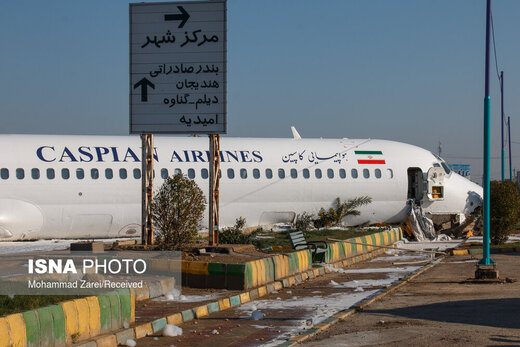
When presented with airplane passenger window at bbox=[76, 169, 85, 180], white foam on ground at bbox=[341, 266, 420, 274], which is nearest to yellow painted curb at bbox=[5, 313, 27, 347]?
white foam on ground at bbox=[341, 266, 420, 274]

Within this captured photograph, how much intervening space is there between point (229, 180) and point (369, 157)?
5994 millimetres

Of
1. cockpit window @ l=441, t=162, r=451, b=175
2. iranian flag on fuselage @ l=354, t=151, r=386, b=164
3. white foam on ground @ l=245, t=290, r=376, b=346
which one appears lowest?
white foam on ground @ l=245, t=290, r=376, b=346

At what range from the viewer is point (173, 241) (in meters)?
16.8

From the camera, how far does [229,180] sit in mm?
27938

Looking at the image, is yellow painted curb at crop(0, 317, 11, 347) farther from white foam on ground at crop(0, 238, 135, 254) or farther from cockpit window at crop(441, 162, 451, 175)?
Answer: cockpit window at crop(441, 162, 451, 175)

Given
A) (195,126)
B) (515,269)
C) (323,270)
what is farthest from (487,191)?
(195,126)

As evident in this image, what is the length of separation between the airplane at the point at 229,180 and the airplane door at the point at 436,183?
39mm

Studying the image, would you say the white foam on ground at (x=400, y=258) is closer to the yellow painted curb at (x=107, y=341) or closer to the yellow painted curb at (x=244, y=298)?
the yellow painted curb at (x=244, y=298)

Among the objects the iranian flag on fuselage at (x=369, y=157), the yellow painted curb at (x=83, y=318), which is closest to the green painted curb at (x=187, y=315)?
the yellow painted curb at (x=83, y=318)

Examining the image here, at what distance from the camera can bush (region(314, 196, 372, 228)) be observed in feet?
96.5

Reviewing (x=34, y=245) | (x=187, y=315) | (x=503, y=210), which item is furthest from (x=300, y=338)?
(x=503, y=210)

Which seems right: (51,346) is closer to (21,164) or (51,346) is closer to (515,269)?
(515,269)

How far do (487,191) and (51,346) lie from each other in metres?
10.7

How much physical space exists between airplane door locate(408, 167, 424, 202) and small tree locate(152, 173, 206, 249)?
15864mm
